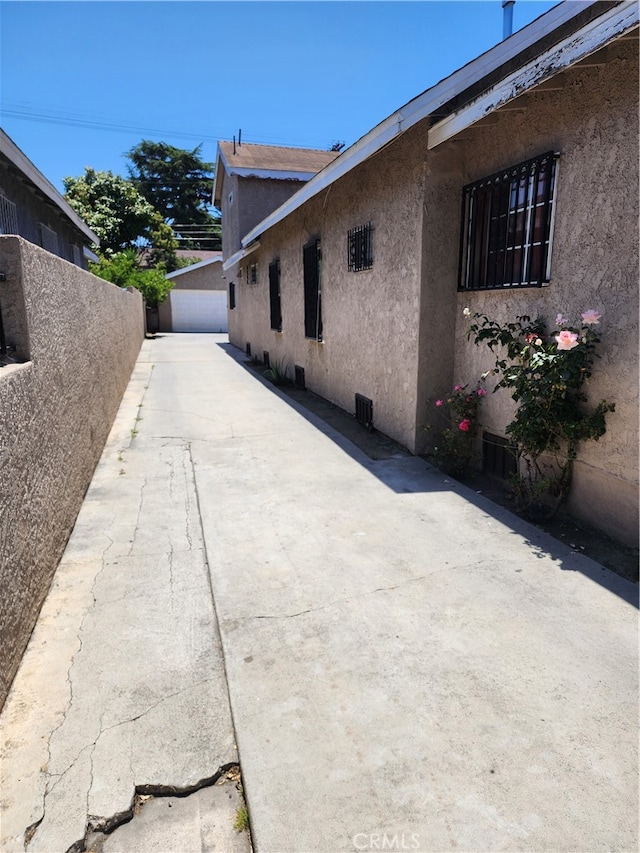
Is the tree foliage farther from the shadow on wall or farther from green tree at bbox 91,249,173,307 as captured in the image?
the shadow on wall

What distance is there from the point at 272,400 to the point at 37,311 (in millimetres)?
5998

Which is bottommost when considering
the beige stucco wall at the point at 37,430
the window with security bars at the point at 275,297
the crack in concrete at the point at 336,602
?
the crack in concrete at the point at 336,602

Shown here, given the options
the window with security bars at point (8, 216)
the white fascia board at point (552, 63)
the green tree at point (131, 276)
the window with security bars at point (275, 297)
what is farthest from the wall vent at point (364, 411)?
the green tree at point (131, 276)

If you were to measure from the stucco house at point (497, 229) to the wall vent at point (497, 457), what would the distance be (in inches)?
4.9

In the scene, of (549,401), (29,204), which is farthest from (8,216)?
(549,401)

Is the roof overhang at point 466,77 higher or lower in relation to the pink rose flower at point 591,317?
higher

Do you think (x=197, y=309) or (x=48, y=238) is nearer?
(x=48, y=238)

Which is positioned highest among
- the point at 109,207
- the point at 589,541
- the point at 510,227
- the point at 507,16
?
the point at 109,207

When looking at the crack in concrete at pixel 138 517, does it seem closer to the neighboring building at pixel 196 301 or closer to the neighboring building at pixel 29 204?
the neighboring building at pixel 29 204

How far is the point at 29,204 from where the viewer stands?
30.2ft

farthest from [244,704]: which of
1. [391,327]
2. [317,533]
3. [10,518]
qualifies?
[391,327]

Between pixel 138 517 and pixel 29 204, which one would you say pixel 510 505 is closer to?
pixel 138 517

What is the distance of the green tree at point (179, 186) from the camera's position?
1558 inches

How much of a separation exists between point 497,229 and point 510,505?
255 cm
